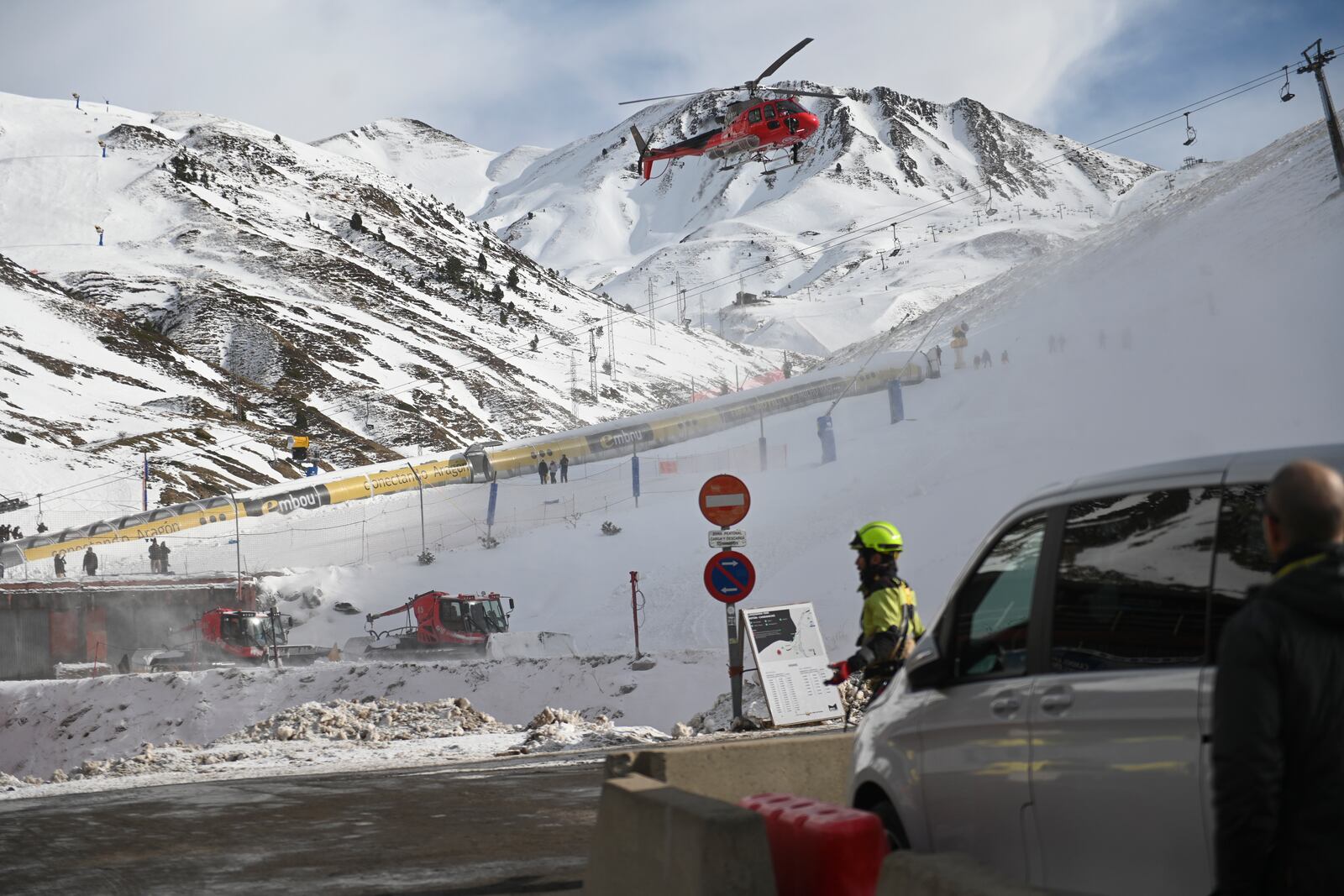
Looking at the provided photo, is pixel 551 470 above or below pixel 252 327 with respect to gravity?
below

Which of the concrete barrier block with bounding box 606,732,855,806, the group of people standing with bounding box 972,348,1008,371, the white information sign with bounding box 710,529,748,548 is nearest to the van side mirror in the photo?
the concrete barrier block with bounding box 606,732,855,806

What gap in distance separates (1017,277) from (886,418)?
26.8 metres

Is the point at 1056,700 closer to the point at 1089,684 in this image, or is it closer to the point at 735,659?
the point at 1089,684

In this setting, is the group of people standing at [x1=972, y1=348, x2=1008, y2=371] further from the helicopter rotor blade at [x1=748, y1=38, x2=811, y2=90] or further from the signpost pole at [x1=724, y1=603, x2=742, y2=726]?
the signpost pole at [x1=724, y1=603, x2=742, y2=726]

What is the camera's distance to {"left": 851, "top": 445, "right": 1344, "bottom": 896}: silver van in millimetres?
3441

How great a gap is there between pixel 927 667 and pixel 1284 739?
192 centimetres

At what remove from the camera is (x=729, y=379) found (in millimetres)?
171250

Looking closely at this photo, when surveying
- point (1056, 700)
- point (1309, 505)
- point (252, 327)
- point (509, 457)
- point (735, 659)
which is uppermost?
point (252, 327)

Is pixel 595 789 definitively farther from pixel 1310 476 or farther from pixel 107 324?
pixel 107 324

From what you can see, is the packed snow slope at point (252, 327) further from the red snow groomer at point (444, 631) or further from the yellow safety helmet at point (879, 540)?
the yellow safety helmet at point (879, 540)

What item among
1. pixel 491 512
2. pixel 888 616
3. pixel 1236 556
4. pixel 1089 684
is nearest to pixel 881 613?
pixel 888 616

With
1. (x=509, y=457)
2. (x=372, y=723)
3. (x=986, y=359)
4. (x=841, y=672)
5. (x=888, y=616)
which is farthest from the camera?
(x=509, y=457)

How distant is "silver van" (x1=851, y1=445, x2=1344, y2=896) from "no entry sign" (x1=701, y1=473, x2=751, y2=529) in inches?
406

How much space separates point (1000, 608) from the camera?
14.7ft
